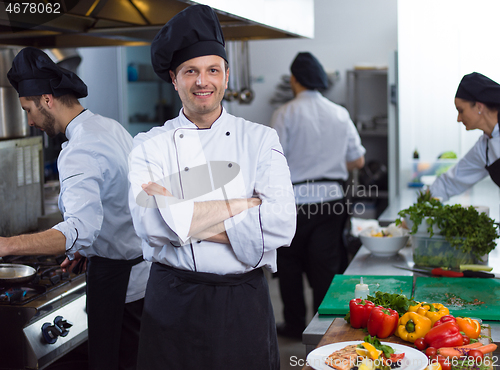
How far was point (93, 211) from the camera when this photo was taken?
1.65 meters

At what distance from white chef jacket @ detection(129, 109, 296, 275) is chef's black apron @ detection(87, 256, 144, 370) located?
1.29ft

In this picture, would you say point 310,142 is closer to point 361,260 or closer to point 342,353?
point 361,260

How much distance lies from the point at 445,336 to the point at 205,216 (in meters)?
0.66

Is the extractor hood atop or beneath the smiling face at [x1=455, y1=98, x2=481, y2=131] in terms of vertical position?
atop

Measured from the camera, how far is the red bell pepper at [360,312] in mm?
1443

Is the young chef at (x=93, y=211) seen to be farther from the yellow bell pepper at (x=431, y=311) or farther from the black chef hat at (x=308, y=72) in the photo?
the black chef hat at (x=308, y=72)

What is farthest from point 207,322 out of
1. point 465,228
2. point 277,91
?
point 277,91

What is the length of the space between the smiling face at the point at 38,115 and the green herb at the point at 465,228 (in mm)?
1432

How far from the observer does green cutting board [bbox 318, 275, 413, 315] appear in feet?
5.43

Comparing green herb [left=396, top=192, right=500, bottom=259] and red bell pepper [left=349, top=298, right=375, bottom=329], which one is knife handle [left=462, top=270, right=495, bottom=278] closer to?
green herb [left=396, top=192, right=500, bottom=259]

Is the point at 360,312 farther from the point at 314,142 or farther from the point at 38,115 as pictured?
the point at 314,142

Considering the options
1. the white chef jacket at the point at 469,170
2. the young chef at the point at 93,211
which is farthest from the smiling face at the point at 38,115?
the white chef jacket at the point at 469,170

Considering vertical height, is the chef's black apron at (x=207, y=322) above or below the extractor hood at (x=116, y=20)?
below

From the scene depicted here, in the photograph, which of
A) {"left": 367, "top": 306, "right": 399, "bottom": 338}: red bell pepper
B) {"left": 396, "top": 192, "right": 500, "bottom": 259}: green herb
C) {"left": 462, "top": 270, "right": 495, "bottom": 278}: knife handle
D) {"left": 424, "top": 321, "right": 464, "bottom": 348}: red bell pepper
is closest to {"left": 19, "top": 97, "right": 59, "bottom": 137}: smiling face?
{"left": 367, "top": 306, "right": 399, "bottom": 338}: red bell pepper
